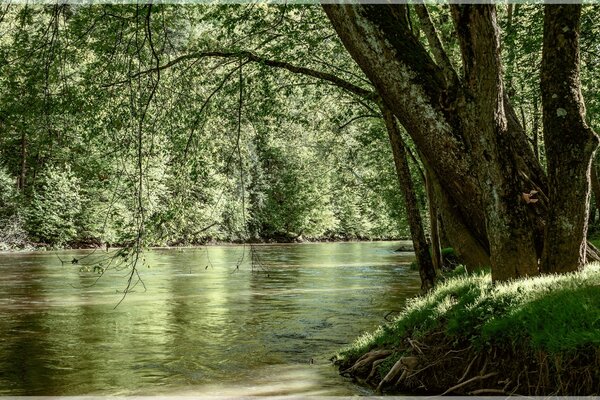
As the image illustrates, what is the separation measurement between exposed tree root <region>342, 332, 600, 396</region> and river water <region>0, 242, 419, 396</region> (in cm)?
60

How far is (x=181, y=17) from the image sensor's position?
13.6 meters

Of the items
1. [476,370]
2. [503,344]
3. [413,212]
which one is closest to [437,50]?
[413,212]

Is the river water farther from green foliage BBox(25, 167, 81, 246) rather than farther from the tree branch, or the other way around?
green foliage BBox(25, 167, 81, 246)

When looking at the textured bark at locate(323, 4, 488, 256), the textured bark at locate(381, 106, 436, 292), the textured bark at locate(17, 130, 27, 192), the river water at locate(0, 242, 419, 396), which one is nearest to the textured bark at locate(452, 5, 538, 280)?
the textured bark at locate(323, 4, 488, 256)

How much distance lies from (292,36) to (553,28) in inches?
303

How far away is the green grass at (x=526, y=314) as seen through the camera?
641 centimetres

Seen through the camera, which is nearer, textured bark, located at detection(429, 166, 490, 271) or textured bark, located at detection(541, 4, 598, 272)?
textured bark, located at detection(541, 4, 598, 272)

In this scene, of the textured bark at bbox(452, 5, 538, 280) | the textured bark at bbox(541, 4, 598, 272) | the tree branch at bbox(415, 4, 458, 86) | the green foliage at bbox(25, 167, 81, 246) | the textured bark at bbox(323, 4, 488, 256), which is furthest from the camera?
the green foliage at bbox(25, 167, 81, 246)

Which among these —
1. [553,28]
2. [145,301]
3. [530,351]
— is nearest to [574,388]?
[530,351]

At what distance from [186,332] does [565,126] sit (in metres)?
9.05

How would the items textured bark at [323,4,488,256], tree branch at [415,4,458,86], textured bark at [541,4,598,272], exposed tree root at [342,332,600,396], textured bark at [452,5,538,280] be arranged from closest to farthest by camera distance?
1. exposed tree root at [342,332,600,396]
2. textured bark at [323,4,488,256]
3. textured bark at [452,5,538,280]
4. textured bark at [541,4,598,272]
5. tree branch at [415,4,458,86]

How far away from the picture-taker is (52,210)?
48.3m

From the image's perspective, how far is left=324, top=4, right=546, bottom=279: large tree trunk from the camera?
7.20 metres

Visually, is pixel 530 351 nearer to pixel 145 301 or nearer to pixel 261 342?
pixel 261 342
